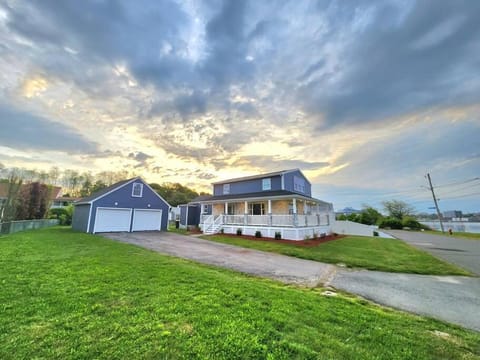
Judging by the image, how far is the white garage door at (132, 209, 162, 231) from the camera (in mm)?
20000

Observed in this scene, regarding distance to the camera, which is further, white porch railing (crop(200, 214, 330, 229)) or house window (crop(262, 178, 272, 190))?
house window (crop(262, 178, 272, 190))

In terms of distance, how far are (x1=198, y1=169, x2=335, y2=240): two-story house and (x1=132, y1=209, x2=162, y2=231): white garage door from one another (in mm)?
4816

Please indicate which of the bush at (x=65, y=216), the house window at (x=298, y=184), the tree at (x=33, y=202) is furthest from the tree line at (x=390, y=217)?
the tree at (x=33, y=202)

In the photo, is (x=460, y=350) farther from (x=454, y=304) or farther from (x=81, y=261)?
(x=81, y=261)

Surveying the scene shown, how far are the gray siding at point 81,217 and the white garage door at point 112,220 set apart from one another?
1003 mm

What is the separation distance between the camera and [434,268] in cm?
811

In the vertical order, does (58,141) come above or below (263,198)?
above

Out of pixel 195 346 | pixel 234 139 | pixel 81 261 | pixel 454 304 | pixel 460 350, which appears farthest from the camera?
pixel 234 139

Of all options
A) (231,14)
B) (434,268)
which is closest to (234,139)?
(231,14)

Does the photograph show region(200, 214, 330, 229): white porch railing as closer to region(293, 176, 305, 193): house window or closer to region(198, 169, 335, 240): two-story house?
region(198, 169, 335, 240): two-story house

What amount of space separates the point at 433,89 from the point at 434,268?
10.6 metres

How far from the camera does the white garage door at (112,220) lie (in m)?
18.0

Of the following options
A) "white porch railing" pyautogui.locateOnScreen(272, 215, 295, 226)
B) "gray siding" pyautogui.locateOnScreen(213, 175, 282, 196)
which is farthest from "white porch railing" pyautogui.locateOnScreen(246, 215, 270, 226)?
"gray siding" pyautogui.locateOnScreen(213, 175, 282, 196)

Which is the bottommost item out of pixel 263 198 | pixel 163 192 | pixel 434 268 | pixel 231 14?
pixel 434 268
